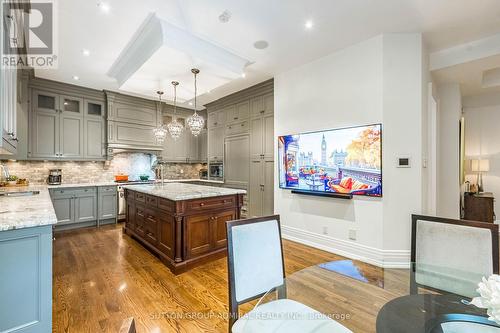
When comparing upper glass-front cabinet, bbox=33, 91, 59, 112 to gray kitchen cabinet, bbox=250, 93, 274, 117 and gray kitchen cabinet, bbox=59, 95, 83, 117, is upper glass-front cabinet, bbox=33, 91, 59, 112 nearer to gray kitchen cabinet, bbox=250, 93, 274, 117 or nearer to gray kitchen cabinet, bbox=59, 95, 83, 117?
gray kitchen cabinet, bbox=59, 95, 83, 117

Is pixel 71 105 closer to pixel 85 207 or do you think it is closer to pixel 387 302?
pixel 85 207

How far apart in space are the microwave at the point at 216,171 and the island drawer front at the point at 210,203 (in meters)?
2.41

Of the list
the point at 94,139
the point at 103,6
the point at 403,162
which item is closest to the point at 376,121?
the point at 403,162

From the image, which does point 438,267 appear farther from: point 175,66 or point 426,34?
point 175,66

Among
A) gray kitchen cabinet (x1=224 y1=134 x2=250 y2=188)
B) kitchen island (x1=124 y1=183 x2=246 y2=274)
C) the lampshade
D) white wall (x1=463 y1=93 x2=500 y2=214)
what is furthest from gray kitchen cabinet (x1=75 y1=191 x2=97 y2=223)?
white wall (x1=463 y1=93 x2=500 y2=214)

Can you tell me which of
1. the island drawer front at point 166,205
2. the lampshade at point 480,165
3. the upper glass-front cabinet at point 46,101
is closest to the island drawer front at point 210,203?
the island drawer front at point 166,205

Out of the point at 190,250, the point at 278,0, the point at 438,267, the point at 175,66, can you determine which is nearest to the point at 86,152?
the point at 175,66

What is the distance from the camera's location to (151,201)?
336 cm

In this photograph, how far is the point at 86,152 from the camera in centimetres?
495

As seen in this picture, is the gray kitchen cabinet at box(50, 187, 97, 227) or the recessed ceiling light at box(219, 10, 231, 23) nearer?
the recessed ceiling light at box(219, 10, 231, 23)

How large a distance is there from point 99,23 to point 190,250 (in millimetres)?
2923

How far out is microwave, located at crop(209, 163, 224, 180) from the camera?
18.7 feet

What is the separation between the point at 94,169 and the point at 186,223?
12.4 feet

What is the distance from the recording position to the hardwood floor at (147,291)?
1.82 metres
